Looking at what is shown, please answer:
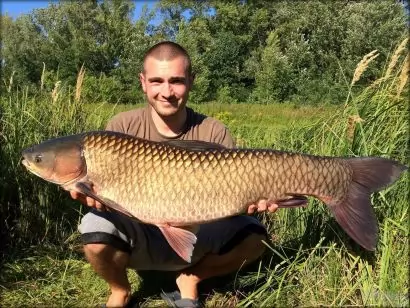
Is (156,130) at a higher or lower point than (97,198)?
higher

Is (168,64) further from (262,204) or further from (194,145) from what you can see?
(262,204)

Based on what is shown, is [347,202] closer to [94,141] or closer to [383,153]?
[383,153]

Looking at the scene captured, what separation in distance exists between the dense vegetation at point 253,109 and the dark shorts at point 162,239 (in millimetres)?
197

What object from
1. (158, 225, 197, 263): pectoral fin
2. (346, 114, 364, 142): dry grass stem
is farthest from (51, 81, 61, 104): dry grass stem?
(346, 114, 364, 142): dry grass stem

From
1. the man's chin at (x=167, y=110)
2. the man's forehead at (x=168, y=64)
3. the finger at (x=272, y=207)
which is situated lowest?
the finger at (x=272, y=207)

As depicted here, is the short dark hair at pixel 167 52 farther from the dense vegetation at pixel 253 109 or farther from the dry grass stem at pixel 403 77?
the dry grass stem at pixel 403 77

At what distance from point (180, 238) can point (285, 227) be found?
3.47ft

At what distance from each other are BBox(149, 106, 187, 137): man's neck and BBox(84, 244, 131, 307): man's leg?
2.18ft

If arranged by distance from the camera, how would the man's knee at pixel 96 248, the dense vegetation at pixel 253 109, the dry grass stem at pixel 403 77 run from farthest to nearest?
the dry grass stem at pixel 403 77 → the dense vegetation at pixel 253 109 → the man's knee at pixel 96 248

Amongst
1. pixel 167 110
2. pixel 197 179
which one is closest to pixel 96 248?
pixel 197 179

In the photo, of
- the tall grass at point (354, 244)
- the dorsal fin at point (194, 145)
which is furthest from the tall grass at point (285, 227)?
the dorsal fin at point (194, 145)

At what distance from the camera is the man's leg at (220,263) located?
2.54m

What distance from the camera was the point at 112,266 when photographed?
238cm

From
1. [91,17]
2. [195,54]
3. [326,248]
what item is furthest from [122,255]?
[91,17]
